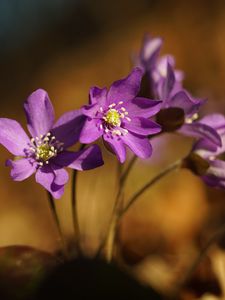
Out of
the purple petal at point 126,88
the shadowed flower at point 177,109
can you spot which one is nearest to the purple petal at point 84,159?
the purple petal at point 126,88

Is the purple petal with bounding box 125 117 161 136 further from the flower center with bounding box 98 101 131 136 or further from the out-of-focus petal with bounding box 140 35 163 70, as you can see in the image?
the out-of-focus petal with bounding box 140 35 163 70

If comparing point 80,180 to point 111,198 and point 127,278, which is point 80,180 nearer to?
point 111,198

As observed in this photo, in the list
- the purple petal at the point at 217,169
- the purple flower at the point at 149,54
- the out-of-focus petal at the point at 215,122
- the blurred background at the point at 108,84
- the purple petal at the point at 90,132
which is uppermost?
the purple petal at the point at 90,132

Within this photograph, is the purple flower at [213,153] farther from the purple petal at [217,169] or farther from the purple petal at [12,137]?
the purple petal at [12,137]

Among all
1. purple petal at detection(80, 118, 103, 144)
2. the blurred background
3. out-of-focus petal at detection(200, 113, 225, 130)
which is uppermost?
purple petal at detection(80, 118, 103, 144)


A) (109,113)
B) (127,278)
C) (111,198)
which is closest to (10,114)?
(111,198)

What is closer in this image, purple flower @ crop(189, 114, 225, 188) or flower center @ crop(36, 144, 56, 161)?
flower center @ crop(36, 144, 56, 161)

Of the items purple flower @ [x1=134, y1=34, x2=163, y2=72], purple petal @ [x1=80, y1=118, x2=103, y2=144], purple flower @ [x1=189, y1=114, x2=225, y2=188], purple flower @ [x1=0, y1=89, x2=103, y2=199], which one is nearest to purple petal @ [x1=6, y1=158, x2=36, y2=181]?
purple flower @ [x1=0, y1=89, x2=103, y2=199]
